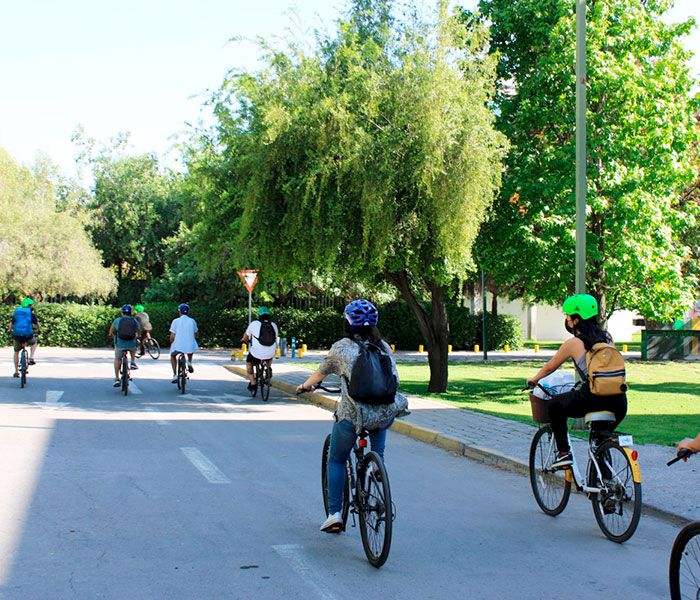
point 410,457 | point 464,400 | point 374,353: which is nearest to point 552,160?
point 464,400

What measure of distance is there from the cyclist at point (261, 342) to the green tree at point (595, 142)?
17.2 feet

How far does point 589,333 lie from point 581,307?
218mm

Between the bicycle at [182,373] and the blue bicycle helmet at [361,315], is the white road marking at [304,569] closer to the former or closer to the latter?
the blue bicycle helmet at [361,315]

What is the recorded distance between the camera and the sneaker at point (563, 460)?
6871mm

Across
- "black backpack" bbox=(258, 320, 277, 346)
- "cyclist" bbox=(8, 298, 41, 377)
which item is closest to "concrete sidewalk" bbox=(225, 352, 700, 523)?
"black backpack" bbox=(258, 320, 277, 346)

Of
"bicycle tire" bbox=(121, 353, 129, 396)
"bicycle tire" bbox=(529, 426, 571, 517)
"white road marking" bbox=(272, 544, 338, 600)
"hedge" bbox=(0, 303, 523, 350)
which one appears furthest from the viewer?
"hedge" bbox=(0, 303, 523, 350)

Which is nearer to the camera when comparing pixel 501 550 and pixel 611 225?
pixel 501 550

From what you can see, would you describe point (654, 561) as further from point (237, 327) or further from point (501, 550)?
point (237, 327)

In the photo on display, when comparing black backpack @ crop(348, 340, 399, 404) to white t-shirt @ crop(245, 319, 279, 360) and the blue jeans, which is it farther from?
white t-shirt @ crop(245, 319, 279, 360)

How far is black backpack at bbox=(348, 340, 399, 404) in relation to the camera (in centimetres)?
584

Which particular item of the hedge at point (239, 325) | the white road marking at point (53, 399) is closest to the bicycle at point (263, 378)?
the white road marking at point (53, 399)

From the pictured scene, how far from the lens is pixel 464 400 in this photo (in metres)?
17.8

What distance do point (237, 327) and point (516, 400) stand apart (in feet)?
71.3

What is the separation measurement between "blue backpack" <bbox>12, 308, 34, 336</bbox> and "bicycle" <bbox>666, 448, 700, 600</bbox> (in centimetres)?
1690
